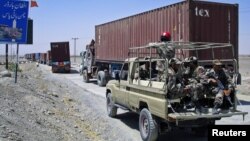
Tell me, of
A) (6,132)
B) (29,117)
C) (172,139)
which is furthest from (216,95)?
(29,117)

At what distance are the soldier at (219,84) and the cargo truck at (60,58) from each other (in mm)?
35303

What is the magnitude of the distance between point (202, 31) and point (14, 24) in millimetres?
9373

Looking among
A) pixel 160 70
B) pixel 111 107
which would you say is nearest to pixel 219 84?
pixel 160 70

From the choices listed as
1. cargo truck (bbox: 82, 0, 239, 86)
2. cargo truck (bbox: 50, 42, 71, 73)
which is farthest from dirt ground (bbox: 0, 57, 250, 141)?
cargo truck (bbox: 50, 42, 71, 73)

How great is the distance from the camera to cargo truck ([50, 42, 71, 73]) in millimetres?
42844

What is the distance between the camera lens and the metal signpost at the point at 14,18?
1981cm

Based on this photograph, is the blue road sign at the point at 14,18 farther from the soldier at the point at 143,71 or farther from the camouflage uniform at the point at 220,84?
the camouflage uniform at the point at 220,84

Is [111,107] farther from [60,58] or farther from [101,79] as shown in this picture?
[60,58]

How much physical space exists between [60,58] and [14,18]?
23281 mm

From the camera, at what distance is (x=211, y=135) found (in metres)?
5.99

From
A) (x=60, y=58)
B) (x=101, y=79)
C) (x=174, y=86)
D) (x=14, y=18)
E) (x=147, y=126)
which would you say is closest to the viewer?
(x=174, y=86)

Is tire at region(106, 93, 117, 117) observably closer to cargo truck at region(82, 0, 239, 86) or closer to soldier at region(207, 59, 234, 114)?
cargo truck at region(82, 0, 239, 86)

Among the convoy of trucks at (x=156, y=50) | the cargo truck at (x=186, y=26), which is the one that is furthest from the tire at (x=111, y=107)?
the cargo truck at (x=186, y=26)

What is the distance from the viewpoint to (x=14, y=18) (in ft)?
65.4
